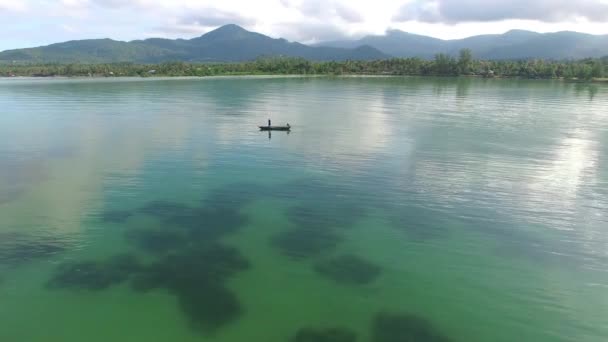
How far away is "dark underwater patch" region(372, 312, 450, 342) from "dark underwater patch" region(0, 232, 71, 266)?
1945cm

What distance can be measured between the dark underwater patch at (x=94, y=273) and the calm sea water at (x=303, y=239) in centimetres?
11

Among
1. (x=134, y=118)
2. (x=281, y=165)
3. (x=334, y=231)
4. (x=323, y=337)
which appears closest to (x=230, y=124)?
(x=134, y=118)

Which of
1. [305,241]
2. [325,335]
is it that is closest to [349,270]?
[305,241]

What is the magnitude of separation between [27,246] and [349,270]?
20.2m

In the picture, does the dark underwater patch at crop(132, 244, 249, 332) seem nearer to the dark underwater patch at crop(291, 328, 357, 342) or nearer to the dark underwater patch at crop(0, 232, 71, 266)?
the dark underwater patch at crop(291, 328, 357, 342)

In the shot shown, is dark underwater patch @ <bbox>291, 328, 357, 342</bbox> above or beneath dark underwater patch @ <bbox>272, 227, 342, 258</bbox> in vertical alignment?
beneath

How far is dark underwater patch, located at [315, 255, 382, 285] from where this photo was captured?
832 inches

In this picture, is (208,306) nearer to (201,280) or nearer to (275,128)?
(201,280)

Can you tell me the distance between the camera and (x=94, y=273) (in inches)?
834

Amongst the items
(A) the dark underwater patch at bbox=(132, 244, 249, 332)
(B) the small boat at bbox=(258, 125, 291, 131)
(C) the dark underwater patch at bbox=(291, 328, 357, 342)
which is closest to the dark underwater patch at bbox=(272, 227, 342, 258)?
(A) the dark underwater patch at bbox=(132, 244, 249, 332)

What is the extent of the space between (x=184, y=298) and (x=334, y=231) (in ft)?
36.4

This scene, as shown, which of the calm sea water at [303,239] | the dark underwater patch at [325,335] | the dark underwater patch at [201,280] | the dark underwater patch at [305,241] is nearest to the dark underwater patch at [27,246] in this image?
the calm sea water at [303,239]

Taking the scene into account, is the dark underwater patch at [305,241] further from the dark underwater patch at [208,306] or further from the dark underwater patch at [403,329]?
the dark underwater patch at [403,329]

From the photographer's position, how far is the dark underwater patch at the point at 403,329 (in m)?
17.0
